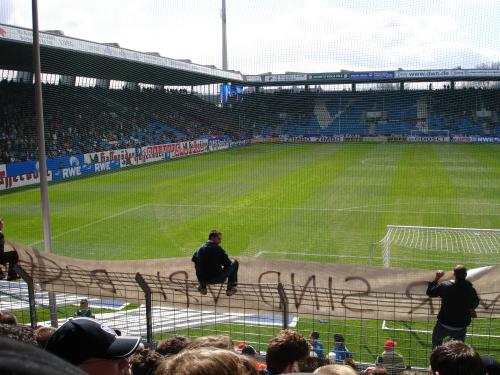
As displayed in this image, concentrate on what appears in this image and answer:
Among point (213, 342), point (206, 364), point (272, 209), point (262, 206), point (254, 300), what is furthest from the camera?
point (262, 206)

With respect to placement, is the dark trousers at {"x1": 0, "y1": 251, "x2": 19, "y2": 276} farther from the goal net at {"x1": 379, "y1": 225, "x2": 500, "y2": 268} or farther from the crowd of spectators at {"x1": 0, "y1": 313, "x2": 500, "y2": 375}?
the goal net at {"x1": 379, "y1": 225, "x2": 500, "y2": 268}

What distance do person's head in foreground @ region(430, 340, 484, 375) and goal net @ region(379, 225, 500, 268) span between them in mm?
9101

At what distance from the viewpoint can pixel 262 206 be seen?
19.2 meters

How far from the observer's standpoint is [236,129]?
38.6 m

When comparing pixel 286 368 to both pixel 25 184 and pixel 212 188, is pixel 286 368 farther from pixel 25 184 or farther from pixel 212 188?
pixel 25 184

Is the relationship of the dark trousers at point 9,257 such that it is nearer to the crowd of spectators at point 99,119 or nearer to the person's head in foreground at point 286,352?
the person's head in foreground at point 286,352

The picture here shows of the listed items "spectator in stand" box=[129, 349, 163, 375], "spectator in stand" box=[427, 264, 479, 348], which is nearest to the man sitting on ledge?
"spectator in stand" box=[427, 264, 479, 348]

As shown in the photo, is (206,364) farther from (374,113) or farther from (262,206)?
(374,113)

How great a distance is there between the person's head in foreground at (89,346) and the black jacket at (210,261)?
4.28 metres

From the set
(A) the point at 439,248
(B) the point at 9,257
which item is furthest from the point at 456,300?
(A) the point at 439,248

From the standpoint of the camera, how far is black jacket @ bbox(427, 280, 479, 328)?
16.8 ft

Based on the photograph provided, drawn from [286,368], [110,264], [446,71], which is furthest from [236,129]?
[286,368]

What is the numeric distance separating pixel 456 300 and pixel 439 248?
8.32 meters

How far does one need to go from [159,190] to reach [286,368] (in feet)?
68.3
